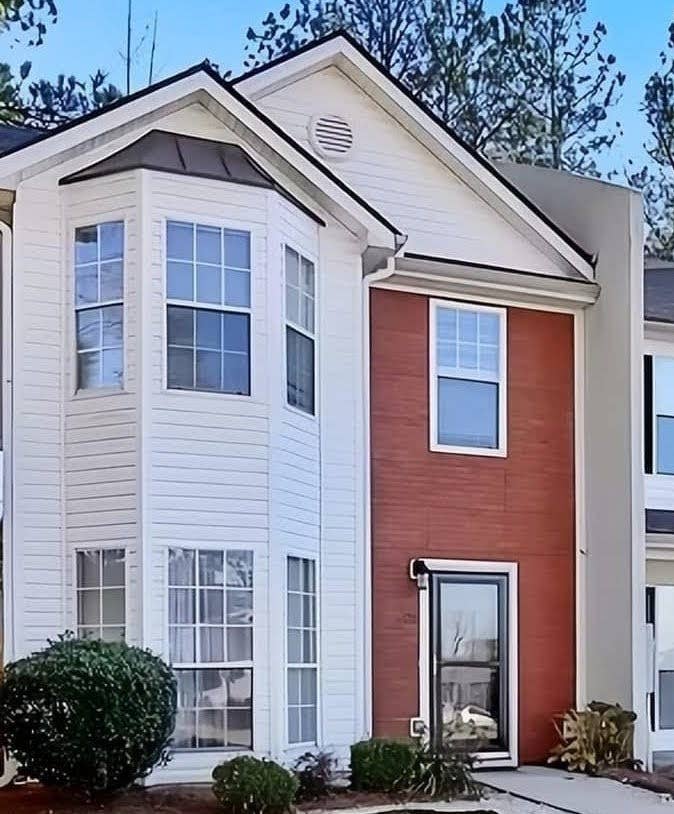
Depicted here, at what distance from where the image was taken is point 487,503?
49.8ft

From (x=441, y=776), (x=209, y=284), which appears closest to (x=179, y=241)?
(x=209, y=284)

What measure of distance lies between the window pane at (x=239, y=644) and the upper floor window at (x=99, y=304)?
2502mm

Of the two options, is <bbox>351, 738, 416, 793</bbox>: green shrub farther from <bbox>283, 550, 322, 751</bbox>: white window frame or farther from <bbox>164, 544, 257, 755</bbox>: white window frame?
<bbox>164, 544, 257, 755</bbox>: white window frame

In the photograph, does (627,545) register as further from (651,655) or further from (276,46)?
(276,46)

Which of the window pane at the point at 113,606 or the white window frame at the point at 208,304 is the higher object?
the white window frame at the point at 208,304

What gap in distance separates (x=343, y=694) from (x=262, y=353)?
3498 mm

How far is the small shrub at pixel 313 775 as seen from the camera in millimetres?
12352

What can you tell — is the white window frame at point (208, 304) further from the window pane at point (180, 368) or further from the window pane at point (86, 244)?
the window pane at point (86, 244)

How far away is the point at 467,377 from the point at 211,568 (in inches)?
160

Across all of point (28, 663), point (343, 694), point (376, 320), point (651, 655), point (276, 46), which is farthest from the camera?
point (276, 46)

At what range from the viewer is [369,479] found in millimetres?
14422

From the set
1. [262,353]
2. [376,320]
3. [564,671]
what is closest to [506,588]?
[564,671]

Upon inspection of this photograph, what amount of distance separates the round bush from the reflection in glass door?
4.22 metres

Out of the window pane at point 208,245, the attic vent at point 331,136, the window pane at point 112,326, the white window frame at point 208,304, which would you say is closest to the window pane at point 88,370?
the window pane at point 112,326
